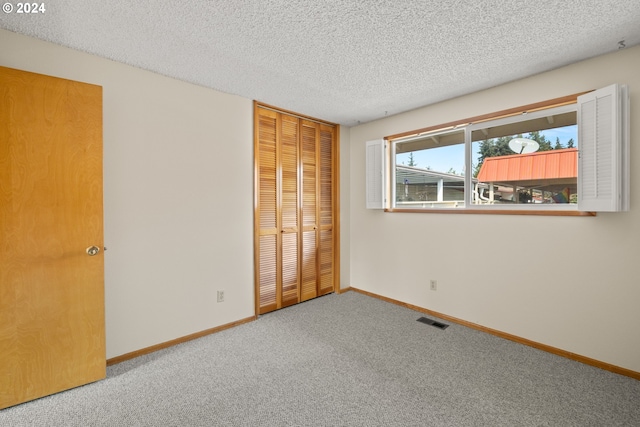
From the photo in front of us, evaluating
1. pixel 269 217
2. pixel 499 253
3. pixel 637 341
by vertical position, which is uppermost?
pixel 269 217

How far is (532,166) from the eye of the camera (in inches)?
107

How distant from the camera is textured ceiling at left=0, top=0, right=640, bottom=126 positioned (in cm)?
171

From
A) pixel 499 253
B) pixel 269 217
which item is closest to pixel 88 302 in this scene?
pixel 269 217

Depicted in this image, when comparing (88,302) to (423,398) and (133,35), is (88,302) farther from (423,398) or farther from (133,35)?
(423,398)

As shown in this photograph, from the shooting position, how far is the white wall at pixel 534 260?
220cm

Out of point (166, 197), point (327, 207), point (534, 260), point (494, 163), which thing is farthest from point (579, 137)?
point (166, 197)

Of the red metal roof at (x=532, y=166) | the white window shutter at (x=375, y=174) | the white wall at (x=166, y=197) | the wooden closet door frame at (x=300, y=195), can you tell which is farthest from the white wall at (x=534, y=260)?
the white wall at (x=166, y=197)

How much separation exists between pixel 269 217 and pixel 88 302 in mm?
1833

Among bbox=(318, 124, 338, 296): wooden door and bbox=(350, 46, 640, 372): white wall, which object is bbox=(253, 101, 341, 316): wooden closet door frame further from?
bbox=(350, 46, 640, 372): white wall

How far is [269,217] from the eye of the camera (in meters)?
3.47

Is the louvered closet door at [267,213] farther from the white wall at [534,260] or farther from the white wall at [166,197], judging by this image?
the white wall at [534,260]

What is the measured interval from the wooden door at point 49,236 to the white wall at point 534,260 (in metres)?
3.08

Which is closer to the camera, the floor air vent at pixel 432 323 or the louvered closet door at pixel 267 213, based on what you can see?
the floor air vent at pixel 432 323

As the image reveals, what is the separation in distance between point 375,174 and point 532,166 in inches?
66.7
